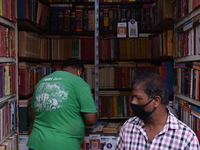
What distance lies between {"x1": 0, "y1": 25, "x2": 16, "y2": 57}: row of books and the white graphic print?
64cm

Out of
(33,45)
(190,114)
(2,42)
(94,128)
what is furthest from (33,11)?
(190,114)

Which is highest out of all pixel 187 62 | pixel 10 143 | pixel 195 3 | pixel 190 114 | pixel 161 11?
pixel 161 11

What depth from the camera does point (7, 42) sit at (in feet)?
8.02

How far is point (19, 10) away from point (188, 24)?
1.78 metres

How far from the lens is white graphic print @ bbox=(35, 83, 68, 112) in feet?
6.18

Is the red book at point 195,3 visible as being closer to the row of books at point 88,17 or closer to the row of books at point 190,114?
the row of books at point 190,114

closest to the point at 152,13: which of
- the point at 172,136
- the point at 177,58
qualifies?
the point at 177,58

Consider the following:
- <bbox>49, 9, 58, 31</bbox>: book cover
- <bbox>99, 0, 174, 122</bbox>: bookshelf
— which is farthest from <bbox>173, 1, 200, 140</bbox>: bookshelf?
<bbox>49, 9, 58, 31</bbox>: book cover

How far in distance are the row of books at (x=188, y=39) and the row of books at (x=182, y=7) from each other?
3.4 inches

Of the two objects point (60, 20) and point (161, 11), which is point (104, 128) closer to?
point (161, 11)

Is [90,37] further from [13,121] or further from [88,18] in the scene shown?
[13,121]

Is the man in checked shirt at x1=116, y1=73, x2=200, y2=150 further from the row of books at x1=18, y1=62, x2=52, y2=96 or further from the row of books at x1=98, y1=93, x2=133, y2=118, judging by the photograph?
the row of books at x1=98, y1=93, x2=133, y2=118

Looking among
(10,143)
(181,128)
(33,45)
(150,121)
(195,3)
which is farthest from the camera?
(33,45)

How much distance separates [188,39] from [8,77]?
1697 millimetres
